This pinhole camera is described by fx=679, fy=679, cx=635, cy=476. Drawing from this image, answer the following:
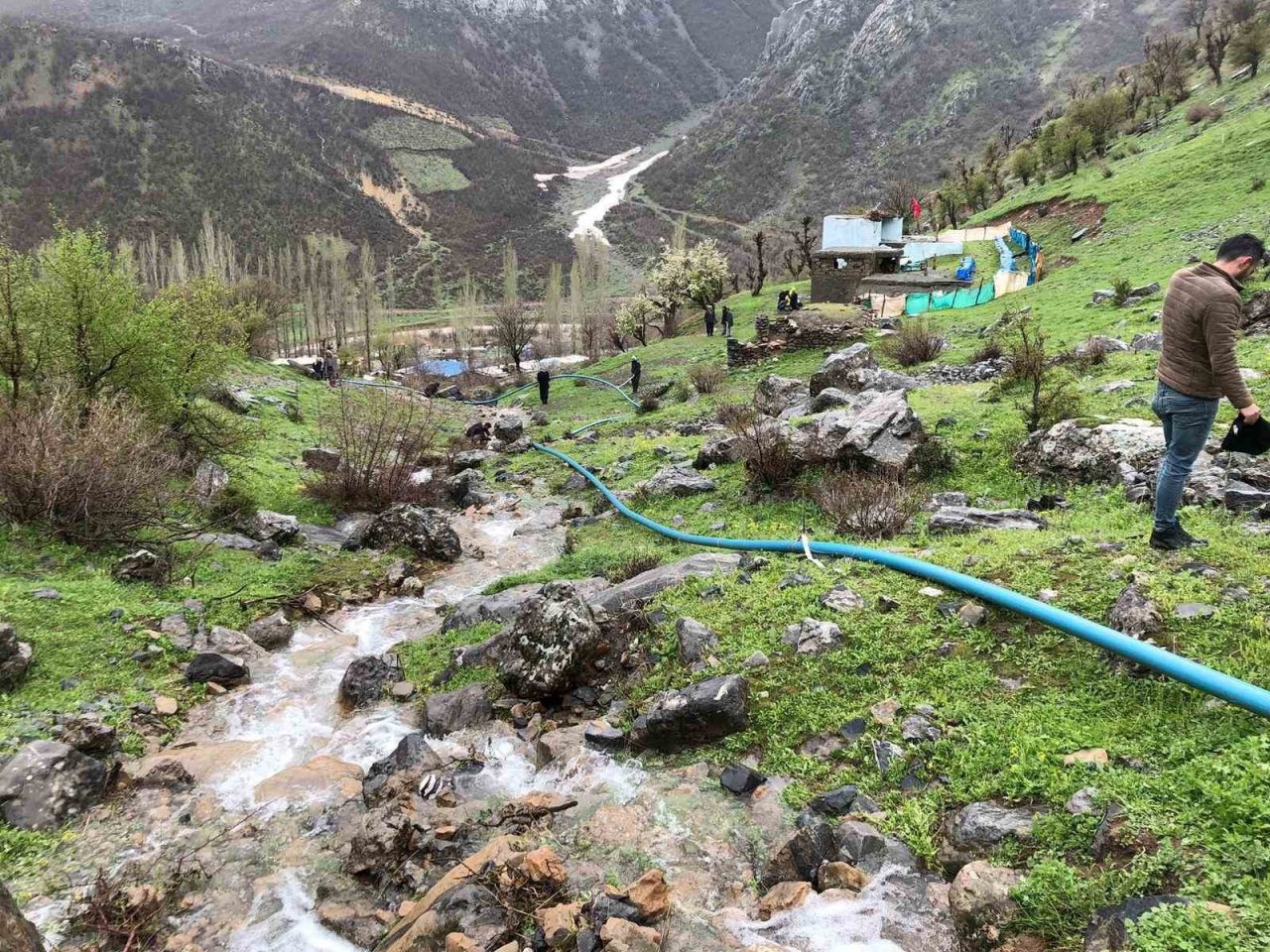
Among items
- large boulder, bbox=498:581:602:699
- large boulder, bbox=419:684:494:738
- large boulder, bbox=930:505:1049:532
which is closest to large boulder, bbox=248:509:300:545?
large boulder, bbox=419:684:494:738

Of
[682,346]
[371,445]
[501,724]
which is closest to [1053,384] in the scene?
[501,724]

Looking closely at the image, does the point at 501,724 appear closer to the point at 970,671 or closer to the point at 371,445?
the point at 970,671

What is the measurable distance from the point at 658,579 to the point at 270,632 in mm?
4462

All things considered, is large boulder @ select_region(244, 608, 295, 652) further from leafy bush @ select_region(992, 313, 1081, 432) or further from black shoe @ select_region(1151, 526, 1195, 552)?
leafy bush @ select_region(992, 313, 1081, 432)

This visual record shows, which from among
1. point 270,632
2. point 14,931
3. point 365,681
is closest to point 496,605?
point 365,681

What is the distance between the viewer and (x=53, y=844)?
4332 millimetres

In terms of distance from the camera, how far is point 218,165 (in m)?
82.2

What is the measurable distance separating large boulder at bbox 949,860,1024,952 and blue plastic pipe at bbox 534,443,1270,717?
1272 millimetres

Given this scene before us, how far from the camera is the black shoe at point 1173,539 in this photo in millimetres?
4922

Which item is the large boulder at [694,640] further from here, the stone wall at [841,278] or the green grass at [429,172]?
the green grass at [429,172]

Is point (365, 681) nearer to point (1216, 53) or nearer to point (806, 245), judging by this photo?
point (806, 245)

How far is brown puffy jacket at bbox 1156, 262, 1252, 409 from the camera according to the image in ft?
14.4

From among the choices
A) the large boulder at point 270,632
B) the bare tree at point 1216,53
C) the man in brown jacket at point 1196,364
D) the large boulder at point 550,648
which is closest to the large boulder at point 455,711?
the large boulder at point 550,648

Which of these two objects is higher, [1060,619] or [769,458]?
[769,458]
